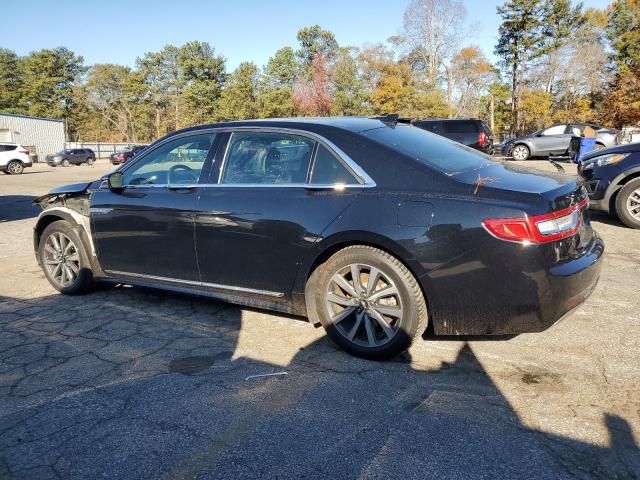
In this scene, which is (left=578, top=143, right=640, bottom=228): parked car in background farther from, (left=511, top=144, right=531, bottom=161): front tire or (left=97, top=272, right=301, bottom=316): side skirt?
(left=511, top=144, right=531, bottom=161): front tire

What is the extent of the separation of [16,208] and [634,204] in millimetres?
12787

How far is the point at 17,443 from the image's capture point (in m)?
2.52

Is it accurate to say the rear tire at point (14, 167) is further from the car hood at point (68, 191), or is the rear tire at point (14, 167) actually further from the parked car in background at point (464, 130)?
the car hood at point (68, 191)

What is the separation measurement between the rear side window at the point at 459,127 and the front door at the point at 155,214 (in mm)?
14153

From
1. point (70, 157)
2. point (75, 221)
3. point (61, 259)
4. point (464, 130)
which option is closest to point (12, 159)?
point (70, 157)

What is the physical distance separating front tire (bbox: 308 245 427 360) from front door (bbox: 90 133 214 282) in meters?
1.18

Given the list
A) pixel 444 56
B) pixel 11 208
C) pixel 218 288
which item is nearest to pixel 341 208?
pixel 218 288

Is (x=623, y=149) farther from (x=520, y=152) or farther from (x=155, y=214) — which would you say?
(x=520, y=152)

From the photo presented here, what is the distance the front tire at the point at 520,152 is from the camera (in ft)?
74.0

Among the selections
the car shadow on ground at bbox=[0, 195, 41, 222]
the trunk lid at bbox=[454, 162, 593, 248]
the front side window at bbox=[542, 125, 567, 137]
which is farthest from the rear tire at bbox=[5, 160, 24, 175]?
the trunk lid at bbox=[454, 162, 593, 248]

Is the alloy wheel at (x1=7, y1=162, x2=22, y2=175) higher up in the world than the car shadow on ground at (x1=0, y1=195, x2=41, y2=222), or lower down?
higher up

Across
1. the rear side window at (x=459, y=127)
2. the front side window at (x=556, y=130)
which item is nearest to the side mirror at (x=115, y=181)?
the rear side window at (x=459, y=127)

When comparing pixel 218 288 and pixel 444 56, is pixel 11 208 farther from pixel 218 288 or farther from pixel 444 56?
pixel 444 56

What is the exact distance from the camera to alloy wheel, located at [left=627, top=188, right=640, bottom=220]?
23.7ft
